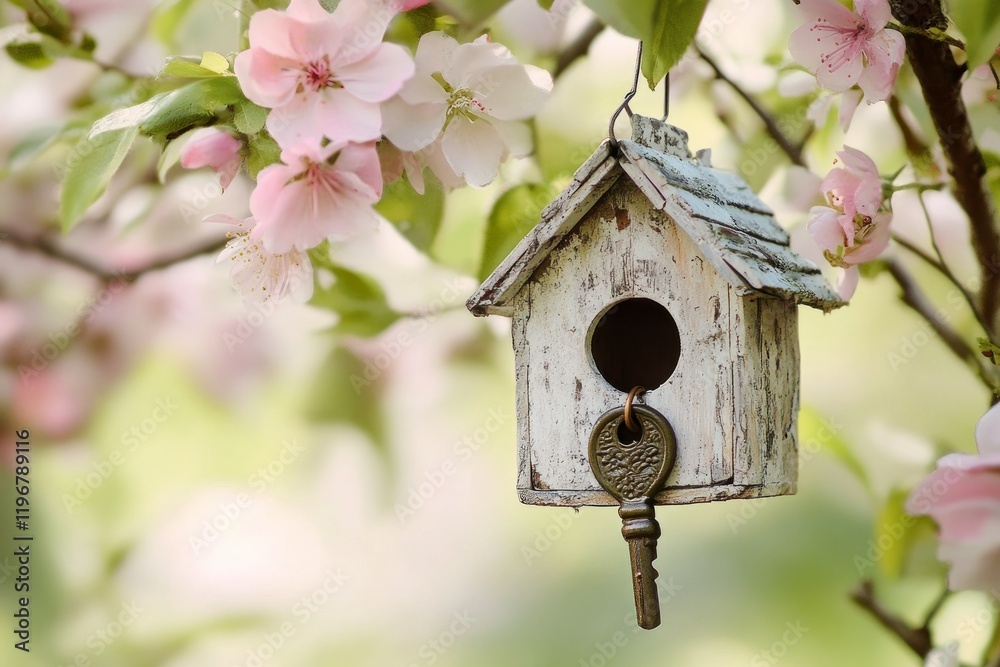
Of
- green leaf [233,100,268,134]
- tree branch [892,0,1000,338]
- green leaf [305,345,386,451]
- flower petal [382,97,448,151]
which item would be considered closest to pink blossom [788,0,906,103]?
tree branch [892,0,1000,338]

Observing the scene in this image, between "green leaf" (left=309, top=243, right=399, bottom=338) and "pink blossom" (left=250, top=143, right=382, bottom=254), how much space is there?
1.06 feet

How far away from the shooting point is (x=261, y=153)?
2.10 ft

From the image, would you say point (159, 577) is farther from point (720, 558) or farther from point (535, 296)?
point (535, 296)

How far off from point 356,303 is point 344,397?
0.39 metres

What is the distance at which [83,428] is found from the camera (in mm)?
1445

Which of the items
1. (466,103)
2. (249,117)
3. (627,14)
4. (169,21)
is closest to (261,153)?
(249,117)

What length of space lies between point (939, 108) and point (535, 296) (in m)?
0.29

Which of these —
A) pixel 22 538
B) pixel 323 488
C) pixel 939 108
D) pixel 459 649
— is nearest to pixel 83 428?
pixel 22 538

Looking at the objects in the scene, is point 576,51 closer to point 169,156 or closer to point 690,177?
point 690,177

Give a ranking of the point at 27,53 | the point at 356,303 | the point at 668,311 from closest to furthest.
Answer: the point at 668,311, the point at 27,53, the point at 356,303

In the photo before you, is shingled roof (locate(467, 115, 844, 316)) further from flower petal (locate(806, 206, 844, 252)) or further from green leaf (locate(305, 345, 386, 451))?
green leaf (locate(305, 345, 386, 451))

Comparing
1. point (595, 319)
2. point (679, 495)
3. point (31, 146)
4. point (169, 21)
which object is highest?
point (169, 21)

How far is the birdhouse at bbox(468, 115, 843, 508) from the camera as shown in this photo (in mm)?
652

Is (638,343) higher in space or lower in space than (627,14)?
lower
